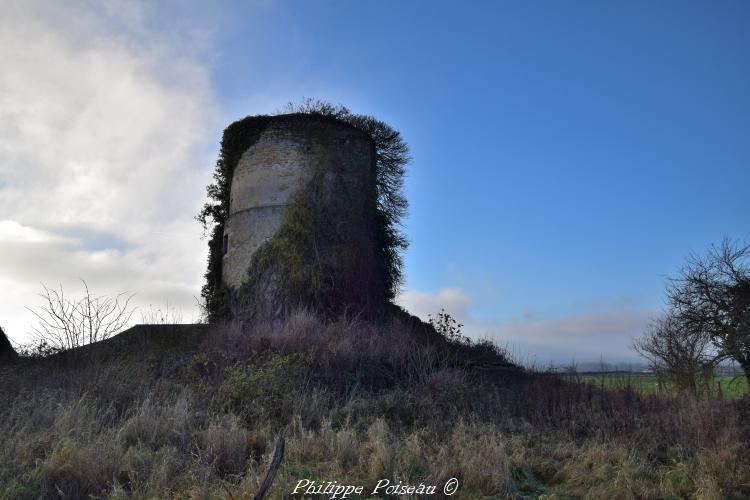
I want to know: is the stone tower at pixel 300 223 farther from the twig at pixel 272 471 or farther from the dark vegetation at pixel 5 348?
the twig at pixel 272 471

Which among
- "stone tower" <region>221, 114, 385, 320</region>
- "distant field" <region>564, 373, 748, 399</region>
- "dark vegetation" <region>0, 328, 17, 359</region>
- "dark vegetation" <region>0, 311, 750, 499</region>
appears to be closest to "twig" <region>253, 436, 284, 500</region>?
"dark vegetation" <region>0, 311, 750, 499</region>

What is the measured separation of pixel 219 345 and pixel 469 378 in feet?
19.5

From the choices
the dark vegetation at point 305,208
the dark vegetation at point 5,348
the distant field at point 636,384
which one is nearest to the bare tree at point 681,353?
the distant field at point 636,384

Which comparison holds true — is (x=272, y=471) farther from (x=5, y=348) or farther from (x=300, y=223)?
(x=5, y=348)

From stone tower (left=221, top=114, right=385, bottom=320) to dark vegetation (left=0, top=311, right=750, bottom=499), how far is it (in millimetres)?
4327

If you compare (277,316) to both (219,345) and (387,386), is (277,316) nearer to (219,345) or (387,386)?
(219,345)

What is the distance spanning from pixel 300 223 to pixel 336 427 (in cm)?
1117

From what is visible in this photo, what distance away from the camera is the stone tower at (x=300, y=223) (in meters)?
18.0

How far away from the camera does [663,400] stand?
426 inches

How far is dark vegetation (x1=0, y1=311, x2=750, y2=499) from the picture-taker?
561 centimetres

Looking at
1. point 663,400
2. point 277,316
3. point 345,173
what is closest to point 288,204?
point 345,173

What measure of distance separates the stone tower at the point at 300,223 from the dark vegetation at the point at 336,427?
4.33 m

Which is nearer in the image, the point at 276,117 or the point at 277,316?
the point at 277,316

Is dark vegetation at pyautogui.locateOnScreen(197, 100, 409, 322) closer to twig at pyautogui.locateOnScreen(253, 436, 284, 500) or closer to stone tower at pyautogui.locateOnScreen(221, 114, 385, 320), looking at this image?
stone tower at pyautogui.locateOnScreen(221, 114, 385, 320)
